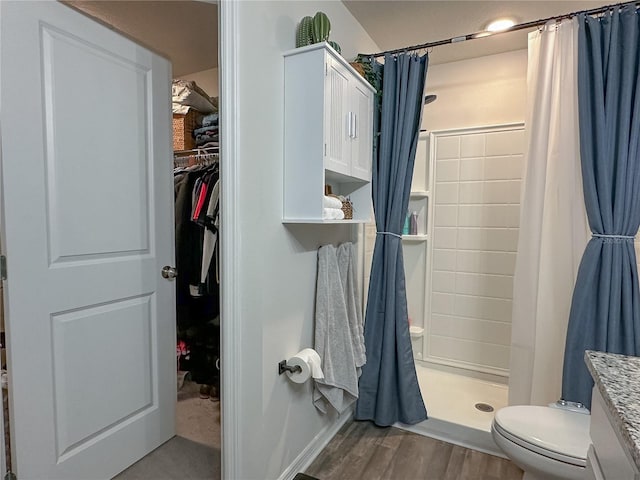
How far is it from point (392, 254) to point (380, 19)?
1.38m

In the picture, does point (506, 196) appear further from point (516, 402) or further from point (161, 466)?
point (161, 466)

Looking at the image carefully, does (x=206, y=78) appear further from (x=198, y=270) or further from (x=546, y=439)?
(x=546, y=439)

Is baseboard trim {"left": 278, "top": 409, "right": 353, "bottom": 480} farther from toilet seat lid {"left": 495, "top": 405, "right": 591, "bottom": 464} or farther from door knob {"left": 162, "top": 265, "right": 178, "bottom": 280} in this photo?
door knob {"left": 162, "top": 265, "right": 178, "bottom": 280}

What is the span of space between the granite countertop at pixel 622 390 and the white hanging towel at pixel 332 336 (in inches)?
43.8

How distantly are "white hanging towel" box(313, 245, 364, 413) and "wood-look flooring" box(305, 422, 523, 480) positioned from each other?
287mm

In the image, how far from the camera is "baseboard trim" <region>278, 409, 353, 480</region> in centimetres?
177

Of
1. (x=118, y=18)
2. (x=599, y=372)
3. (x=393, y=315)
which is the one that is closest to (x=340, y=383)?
(x=393, y=315)

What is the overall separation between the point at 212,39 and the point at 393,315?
1.97m

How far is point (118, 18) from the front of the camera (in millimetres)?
2055

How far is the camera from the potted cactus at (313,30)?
157 centimetres

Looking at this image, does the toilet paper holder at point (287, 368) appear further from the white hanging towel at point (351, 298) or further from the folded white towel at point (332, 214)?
the folded white towel at point (332, 214)

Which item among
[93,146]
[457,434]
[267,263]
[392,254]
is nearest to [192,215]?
[93,146]

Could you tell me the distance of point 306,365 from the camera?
5.40ft

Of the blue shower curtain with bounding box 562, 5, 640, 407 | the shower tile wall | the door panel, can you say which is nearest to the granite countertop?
the blue shower curtain with bounding box 562, 5, 640, 407
